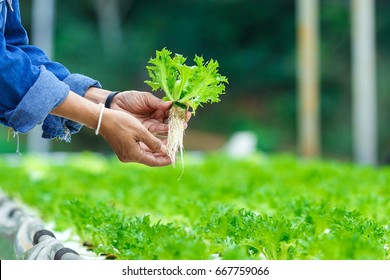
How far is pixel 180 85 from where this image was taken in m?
3.99

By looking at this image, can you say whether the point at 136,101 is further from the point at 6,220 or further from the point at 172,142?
the point at 6,220

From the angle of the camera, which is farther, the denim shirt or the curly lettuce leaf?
the curly lettuce leaf

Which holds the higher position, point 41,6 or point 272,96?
point 41,6

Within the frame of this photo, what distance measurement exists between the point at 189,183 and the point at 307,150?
9321 millimetres

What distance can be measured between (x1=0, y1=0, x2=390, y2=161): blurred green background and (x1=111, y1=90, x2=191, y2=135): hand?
28146 mm

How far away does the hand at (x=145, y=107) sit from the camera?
406cm

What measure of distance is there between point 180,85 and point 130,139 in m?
0.39

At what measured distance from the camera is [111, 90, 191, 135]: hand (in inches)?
160

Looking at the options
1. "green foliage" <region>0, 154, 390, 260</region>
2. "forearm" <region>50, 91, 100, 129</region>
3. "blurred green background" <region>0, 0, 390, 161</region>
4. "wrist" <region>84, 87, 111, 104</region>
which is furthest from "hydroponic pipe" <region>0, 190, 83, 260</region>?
"blurred green background" <region>0, 0, 390, 161</region>

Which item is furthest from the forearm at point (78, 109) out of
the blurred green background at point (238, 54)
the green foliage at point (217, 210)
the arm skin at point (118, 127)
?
the blurred green background at point (238, 54)

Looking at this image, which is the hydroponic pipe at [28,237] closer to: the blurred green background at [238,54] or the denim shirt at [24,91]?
the denim shirt at [24,91]

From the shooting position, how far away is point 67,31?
33.1 meters

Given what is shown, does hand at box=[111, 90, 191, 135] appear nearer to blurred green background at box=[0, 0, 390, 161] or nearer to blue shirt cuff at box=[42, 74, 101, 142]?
blue shirt cuff at box=[42, 74, 101, 142]
